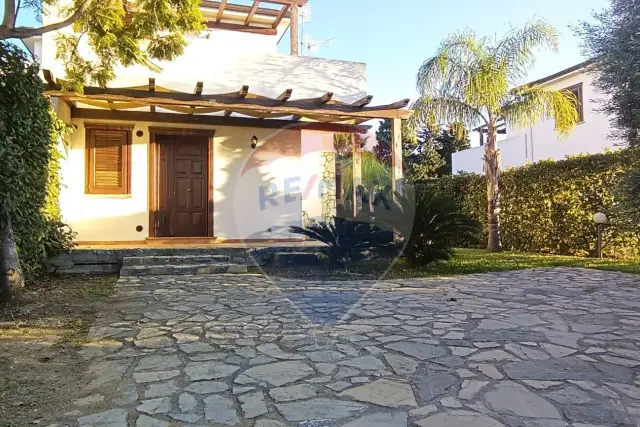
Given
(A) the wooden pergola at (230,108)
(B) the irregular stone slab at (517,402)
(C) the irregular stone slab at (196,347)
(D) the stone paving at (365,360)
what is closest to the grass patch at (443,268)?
(A) the wooden pergola at (230,108)

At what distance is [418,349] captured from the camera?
3824 millimetres

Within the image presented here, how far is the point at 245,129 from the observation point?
428 inches

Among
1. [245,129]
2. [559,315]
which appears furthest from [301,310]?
[245,129]

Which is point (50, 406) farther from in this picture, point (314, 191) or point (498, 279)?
point (314, 191)

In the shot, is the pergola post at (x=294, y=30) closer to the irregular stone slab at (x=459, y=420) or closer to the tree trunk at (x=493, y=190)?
the tree trunk at (x=493, y=190)

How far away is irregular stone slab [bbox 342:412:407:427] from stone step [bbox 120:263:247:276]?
5881 millimetres

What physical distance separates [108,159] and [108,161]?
1.7 inches

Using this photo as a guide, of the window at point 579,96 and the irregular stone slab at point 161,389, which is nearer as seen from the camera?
the irregular stone slab at point 161,389

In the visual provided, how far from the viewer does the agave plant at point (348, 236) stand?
8242 mm

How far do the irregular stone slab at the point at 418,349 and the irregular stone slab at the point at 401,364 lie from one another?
4.5 inches

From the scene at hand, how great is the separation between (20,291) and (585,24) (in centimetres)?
821

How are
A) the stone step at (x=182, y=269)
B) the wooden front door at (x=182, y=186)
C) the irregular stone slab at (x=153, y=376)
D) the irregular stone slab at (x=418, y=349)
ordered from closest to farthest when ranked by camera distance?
the irregular stone slab at (x=153, y=376) → the irregular stone slab at (x=418, y=349) → the stone step at (x=182, y=269) → the wooden front door at (x=182, y=186)

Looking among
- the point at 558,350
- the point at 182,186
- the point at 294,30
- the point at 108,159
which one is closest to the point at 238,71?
the point at 294,30

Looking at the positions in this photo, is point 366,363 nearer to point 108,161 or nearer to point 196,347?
point 196,347
